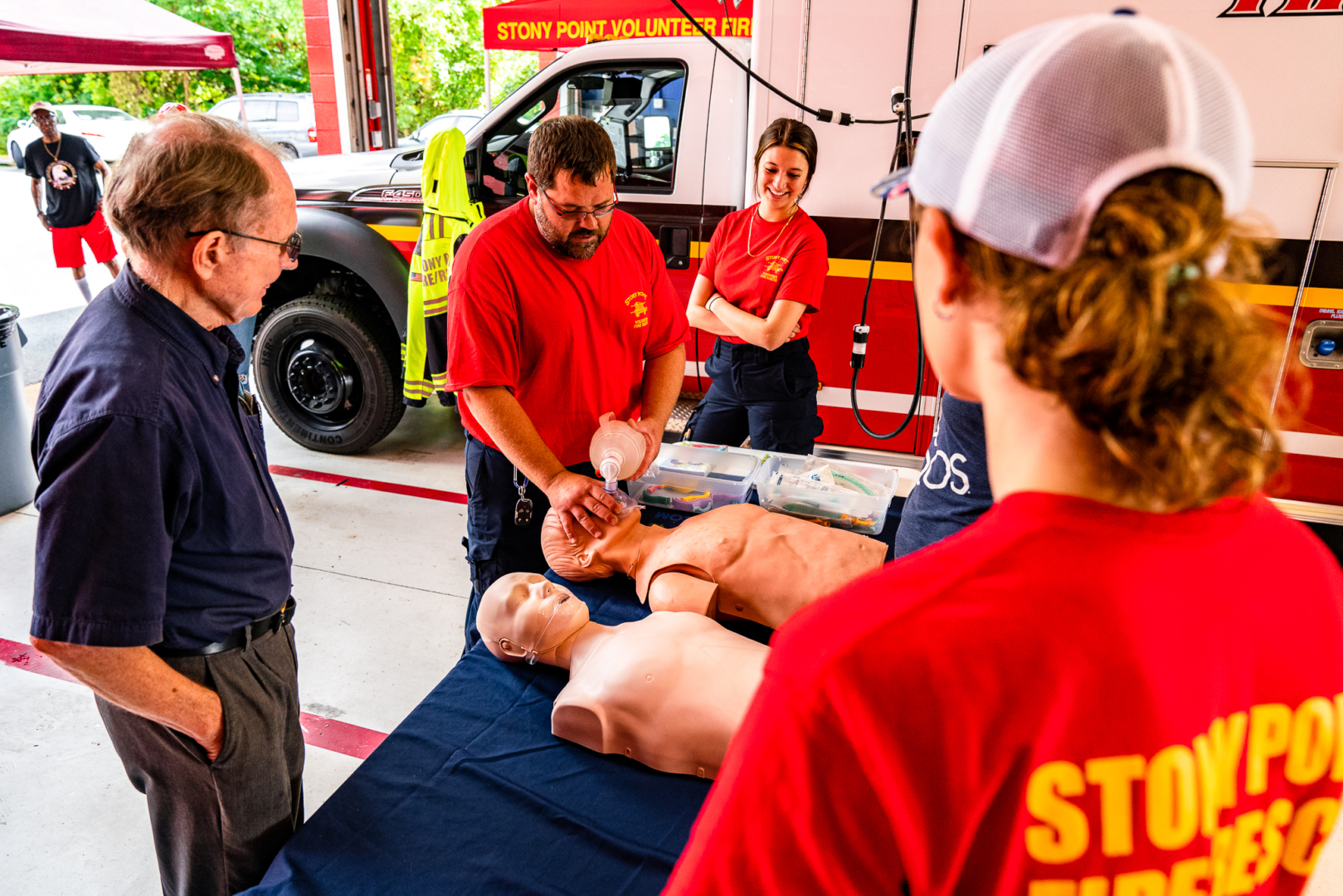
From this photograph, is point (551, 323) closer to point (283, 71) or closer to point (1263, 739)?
point (1263, 739)

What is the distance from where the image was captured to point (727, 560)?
208 cm

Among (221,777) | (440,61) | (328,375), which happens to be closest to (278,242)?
(221,777)

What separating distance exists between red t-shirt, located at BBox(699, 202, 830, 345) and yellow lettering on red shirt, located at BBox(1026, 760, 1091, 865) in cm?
274

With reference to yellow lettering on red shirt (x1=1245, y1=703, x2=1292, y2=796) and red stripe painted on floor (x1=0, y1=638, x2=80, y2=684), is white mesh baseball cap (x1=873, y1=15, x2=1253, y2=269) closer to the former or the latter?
yellow lettering on red shirt (x1=1245, y1=703, x2=1292, y2=796)

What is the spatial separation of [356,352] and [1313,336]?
15.8 feet

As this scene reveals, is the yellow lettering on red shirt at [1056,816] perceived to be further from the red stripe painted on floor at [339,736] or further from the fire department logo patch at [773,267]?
the fire department logo patch at [773,267]

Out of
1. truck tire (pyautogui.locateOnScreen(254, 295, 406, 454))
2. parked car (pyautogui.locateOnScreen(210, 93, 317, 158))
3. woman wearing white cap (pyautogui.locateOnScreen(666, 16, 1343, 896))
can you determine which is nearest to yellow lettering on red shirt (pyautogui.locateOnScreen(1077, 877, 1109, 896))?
woman wearing white cap (pyautogui.locateOnScreen(666, 16, 1343, 896))

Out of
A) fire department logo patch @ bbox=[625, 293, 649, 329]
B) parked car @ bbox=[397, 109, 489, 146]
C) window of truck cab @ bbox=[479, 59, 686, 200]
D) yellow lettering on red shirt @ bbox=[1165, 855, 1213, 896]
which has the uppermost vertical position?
parked car @ bbox=[397, 109, 489, 146]

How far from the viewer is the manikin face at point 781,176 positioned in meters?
3.16

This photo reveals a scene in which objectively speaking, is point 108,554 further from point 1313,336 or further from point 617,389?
point 1313,336

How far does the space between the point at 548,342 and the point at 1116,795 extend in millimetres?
2013

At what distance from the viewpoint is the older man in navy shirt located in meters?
1.25

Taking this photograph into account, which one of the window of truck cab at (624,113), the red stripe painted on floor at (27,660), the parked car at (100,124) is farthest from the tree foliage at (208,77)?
the red stripe painted on floor at (27,660)

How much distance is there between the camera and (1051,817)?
59cm
